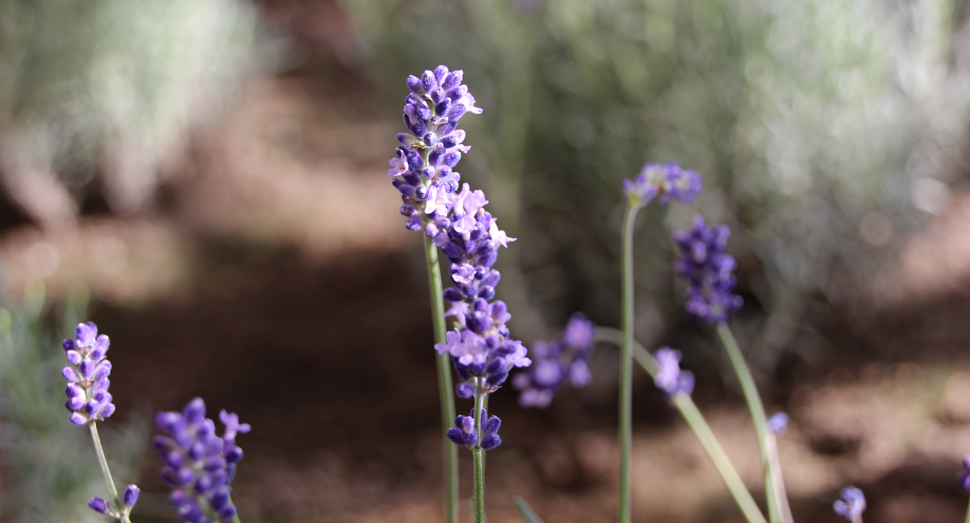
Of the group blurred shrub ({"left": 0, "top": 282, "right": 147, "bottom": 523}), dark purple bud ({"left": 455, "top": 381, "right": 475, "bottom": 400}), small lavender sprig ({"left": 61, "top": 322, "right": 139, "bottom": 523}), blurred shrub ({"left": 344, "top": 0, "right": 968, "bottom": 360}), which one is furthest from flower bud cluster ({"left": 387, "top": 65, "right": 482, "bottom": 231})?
blurred shrub ({"left": 344, "top": 0, "right": 968, "bottom": 360})

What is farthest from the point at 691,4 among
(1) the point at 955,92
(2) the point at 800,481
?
(2) the point at 800,481

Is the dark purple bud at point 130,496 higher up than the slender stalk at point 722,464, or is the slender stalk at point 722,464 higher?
the slender stalk at point 722,464

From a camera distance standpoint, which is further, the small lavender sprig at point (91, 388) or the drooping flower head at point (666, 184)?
the drooping flower head at point (666, 184)

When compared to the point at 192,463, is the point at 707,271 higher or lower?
higher

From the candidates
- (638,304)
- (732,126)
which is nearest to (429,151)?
(732,126)

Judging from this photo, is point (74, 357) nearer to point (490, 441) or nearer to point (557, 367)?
point (490, 441)

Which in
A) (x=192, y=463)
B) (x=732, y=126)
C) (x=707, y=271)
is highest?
(x=732, y=126)

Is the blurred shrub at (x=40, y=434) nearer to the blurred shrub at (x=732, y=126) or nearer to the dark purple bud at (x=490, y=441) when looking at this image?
the dark purple bud at (x=490, y=441)

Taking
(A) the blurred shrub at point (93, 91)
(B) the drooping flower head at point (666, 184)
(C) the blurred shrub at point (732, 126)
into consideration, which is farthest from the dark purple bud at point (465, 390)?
(A) the blurred shrub at point (93, 91)
